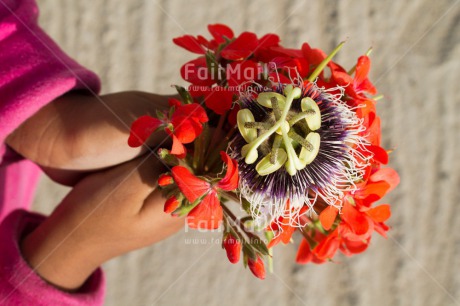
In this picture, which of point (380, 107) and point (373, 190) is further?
point (380, 107)

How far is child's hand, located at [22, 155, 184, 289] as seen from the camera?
1.10 feet

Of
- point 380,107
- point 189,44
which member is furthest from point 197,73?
point 380,107

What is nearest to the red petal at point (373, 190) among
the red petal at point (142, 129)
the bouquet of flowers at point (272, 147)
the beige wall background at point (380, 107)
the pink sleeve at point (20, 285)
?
the bouquet of flowers at point (272, 147)

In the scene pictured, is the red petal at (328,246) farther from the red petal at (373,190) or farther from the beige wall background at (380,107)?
the beige wall background at (380,107)

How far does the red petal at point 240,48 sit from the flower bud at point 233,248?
94mm

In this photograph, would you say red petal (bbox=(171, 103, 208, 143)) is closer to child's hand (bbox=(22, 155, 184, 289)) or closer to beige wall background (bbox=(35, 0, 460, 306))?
child's hand (bbox=(22, 155, 184, 289))

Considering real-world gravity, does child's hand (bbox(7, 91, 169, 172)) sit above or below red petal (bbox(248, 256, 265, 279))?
above

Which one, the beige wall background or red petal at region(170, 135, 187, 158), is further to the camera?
the beige wall background

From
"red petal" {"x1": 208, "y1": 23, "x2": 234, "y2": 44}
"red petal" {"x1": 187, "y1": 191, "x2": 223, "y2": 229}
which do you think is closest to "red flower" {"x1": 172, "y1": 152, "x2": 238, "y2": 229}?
"red petal" {"x1": 187, "y1": 191, "x2": 223, "y2": 229}

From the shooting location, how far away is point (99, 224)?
35cm

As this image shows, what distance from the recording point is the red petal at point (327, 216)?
27 cm

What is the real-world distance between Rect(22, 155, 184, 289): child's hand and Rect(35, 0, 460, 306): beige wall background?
0.23 m

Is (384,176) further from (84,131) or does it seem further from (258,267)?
(84,131)

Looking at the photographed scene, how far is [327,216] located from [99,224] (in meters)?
0.16
